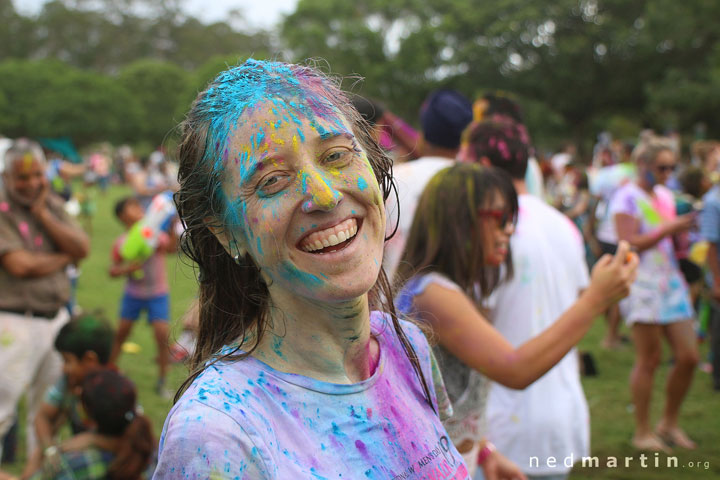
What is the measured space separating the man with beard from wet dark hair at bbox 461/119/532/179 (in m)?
2.50

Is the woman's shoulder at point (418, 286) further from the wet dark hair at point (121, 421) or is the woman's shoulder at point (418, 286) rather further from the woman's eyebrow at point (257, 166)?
the wet dark hair at point (121, 421)

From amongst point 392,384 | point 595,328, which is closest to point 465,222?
point 392,384

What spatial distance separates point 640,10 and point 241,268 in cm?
4244

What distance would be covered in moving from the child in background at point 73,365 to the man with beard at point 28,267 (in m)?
0.31

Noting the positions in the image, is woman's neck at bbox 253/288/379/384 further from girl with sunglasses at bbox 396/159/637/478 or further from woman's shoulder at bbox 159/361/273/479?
girl with sunglasses at bbox 396/159/637/478

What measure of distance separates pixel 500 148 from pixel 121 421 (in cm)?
213

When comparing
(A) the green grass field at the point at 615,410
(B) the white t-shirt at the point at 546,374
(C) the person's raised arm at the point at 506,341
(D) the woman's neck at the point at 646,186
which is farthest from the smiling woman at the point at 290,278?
(D) the woman's neck at the point at 646,186

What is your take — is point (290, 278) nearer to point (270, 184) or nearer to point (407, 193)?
point (270, 184)

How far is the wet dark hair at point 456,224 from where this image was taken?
2447mm

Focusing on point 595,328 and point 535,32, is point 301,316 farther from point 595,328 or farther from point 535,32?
point 535,32

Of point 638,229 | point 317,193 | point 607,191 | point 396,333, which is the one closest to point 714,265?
point 638,229

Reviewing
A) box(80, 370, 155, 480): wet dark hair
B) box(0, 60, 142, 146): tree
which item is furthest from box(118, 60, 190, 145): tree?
box(80, 370, 155, 480): wet dark hair

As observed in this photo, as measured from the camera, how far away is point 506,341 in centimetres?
230

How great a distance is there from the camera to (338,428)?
1365mm
